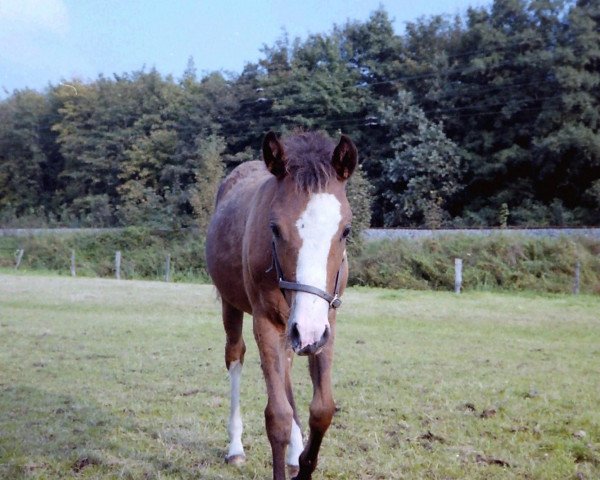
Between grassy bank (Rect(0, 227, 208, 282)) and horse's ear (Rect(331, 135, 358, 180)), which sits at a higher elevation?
horse's ear (Rect(331, 135, 358, 180))

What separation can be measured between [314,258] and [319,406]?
3.11ft

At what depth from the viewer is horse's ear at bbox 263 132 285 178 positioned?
319 cm

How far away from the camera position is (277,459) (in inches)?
128

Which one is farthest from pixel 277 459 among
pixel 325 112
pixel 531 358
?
pixel 325 112

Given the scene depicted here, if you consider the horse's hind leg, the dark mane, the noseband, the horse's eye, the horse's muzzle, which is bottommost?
the horse's hind leg

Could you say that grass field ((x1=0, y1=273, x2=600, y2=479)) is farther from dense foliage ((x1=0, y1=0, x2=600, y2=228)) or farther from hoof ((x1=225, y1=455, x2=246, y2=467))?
dense foliage ((x1=0, y1=0, x2=600, y2=228))

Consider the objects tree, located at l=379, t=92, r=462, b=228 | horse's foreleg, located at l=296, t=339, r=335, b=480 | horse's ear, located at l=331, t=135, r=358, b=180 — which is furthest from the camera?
tree, located at l=379, t=92, r=462, b=228

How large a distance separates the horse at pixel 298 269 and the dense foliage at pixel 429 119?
73.1 feet

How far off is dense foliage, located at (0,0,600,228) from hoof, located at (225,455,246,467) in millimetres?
21828

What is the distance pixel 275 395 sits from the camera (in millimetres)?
3262

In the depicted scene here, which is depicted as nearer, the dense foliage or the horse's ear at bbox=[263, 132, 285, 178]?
the horse's ear at bbox=[263, 132, 285, 178]

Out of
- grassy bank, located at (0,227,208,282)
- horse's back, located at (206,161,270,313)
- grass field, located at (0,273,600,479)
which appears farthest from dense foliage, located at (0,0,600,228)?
horse's back, located at (206,161,270,313)

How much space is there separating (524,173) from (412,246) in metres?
12.9

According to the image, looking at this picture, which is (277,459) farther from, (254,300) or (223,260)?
(223,260)
